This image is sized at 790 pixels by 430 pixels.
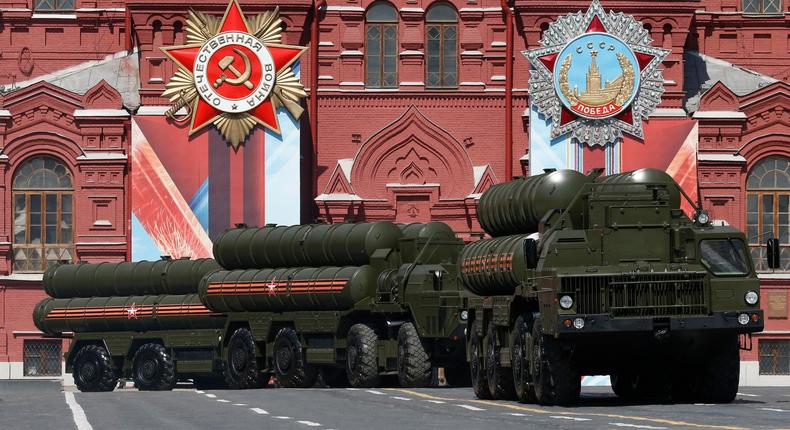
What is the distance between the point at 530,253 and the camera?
27359 millimetres

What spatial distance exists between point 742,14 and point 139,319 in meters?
21.7

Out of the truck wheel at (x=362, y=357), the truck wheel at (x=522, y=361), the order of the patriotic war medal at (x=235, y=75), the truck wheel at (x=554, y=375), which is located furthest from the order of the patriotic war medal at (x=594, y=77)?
the truck wheel at (x=554, y=375)

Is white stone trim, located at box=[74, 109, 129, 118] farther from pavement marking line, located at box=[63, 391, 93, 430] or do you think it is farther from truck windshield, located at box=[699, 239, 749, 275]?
truck windshield, located at box=[699, 239, 749, 275]

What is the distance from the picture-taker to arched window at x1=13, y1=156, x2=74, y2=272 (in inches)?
2234

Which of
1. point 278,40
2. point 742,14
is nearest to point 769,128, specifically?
point 742,14

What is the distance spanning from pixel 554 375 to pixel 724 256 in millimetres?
3110

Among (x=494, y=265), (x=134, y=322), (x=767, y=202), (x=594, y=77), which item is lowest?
(x=134, y=322)

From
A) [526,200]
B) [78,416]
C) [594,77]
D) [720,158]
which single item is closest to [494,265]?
[526,200]

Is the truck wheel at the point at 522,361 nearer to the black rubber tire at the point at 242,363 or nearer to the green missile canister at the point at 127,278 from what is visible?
the black rubber tire at the point at 242,363

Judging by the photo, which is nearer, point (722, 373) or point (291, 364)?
point (722, 373)

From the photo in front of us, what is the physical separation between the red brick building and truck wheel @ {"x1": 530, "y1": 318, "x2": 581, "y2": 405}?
2802 cm

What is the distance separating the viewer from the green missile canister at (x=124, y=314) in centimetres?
4803

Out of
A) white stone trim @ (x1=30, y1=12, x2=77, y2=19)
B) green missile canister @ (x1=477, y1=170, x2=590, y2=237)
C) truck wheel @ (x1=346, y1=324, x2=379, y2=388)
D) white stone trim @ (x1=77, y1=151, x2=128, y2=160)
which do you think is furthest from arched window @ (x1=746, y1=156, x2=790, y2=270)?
green missile canister @ (x1=477, y1=170, x2=590, y2=237)

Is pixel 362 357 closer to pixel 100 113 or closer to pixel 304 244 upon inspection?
pixel 304 244
